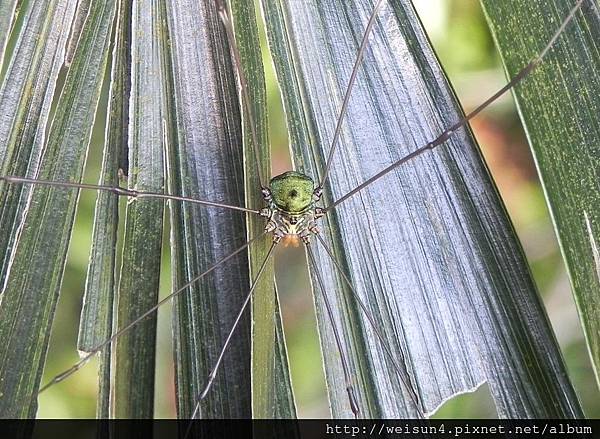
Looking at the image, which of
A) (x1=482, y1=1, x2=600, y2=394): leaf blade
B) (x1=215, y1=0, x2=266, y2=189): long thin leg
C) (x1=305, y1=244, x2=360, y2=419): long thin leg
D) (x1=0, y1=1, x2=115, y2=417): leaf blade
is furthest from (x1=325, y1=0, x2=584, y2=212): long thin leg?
(x1=0, y1=1, x2=115, y2=417): leaf blade

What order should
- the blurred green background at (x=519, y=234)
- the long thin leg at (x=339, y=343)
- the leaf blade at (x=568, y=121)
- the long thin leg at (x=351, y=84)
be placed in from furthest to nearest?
the blurred green background at (x=519, y=234)
the long thin leg at (x=351, y=84)
the long thin leg at (x=339, y=343)
the leaf blade at (x=568, y=121)

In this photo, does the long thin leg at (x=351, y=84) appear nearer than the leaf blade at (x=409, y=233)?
No

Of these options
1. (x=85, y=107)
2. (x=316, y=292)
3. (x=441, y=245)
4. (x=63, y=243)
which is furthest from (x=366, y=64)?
(x=63, y=243)

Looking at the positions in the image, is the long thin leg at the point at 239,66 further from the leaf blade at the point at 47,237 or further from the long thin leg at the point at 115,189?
the leaf blade at the point at 47,237

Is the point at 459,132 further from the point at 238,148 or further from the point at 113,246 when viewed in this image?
the point at 113,246

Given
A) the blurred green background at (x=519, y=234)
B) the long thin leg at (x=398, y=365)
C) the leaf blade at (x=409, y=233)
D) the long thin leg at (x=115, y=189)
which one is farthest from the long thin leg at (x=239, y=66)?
the blurred green background at (x=519, y=234)

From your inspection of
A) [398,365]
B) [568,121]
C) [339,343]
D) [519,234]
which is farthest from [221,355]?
[519,234]

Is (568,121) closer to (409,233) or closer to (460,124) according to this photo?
(460,124)

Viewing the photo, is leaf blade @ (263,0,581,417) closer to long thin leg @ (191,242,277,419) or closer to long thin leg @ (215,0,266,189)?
long thin leg @ (215,0,266,189)
